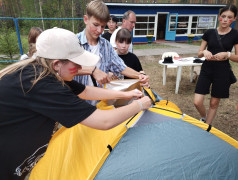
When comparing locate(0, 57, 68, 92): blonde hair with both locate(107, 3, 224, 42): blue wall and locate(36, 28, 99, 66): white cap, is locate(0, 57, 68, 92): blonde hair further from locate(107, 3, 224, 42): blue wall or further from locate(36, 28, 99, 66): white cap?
locate(107, 3, 224, 42): blue wall

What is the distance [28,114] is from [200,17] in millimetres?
17826

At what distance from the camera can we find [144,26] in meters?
15.3

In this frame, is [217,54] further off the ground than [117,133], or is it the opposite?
[217,54]

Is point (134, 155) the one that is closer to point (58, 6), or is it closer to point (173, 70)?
point (173, 70)

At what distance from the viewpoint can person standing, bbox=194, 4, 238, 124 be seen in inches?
95.9

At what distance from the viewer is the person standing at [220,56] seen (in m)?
2.44

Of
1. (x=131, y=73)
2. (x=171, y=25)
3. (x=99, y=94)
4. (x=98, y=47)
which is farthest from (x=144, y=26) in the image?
(x=99, y=94)

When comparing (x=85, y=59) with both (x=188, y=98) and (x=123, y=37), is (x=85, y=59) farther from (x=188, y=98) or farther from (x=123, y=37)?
(x=188, y=98)

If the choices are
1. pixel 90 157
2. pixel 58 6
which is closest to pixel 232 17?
pixel 90 157

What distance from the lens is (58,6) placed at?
1902 cm

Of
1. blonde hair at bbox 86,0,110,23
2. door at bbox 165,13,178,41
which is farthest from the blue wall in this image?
blonde hair at bbox 86,0,110,23

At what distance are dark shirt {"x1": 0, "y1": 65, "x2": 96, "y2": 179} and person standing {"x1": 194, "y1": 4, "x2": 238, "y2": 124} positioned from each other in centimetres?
216

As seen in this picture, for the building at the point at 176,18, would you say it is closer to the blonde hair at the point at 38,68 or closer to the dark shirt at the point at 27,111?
the blonde hair at the point at 38,68

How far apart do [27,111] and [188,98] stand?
413 cm
